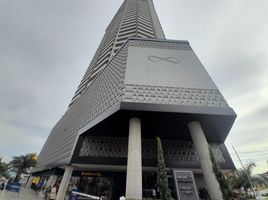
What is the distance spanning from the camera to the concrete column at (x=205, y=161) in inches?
589

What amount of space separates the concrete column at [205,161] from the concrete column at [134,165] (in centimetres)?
660

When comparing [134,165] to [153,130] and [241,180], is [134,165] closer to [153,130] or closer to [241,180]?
[153,130]

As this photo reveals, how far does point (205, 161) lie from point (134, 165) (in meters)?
7.42

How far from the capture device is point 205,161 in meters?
16.6

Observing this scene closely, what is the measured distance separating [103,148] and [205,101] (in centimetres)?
1359

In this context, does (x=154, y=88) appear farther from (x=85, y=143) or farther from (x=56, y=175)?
(x=56, y=175)

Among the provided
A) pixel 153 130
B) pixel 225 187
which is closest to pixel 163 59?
pixel 153 130

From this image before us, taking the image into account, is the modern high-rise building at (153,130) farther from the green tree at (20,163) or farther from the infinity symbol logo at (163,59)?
the green tree at (20,163)

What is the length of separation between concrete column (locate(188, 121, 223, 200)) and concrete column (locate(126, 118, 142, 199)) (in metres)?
6.60

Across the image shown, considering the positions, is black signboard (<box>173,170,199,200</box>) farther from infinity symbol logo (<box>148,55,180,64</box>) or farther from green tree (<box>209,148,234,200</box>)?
infinity symbol logo (<box>148,55,180,64</box>)

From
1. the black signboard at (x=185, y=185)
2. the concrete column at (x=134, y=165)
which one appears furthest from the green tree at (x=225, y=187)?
the concrete column at (x=134, y=165)

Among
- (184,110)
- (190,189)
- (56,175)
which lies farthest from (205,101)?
(56,175)

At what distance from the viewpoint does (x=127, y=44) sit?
2720cm

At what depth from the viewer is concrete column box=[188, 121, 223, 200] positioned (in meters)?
15.0
